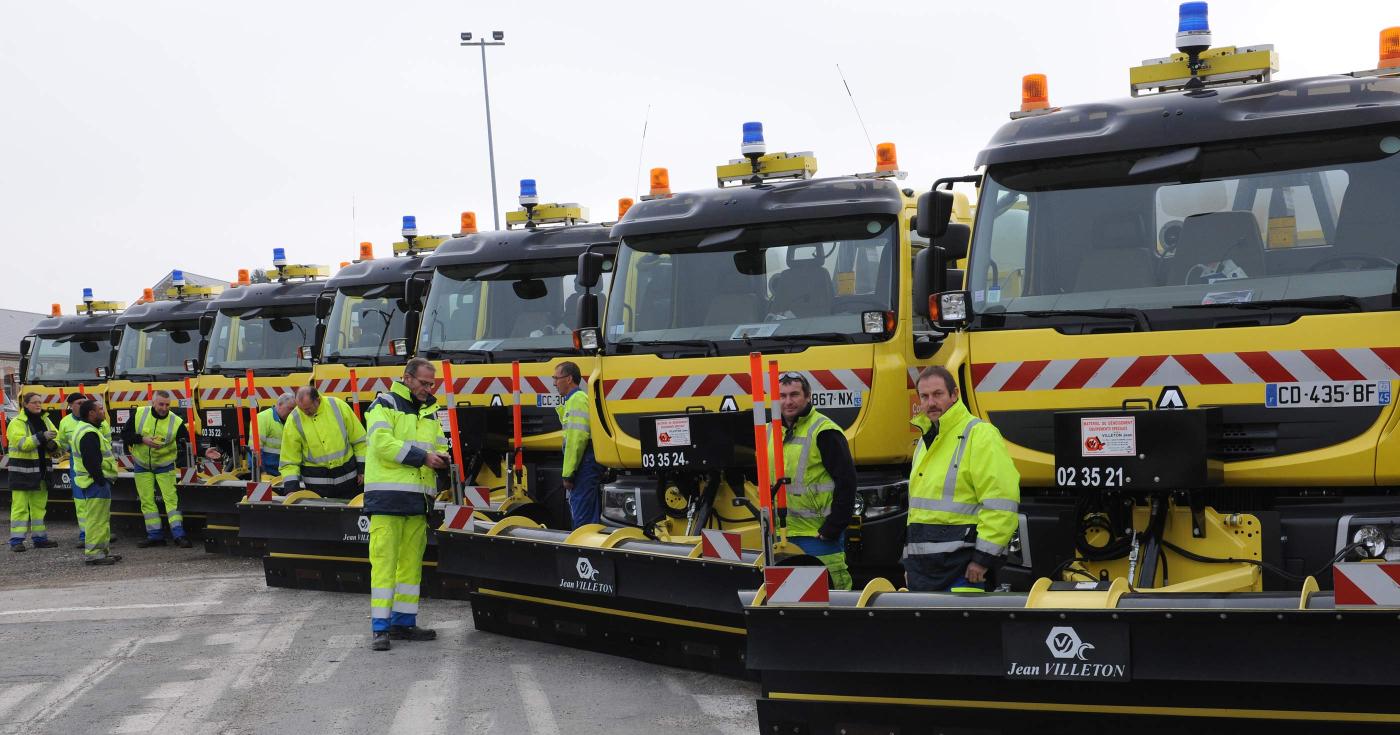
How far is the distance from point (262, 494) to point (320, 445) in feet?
2.19

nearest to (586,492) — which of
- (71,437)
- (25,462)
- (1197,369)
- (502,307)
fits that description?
(502,307)

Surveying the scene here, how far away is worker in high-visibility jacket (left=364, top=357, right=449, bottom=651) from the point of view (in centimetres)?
937

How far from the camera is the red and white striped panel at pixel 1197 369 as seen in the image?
18.9 feet

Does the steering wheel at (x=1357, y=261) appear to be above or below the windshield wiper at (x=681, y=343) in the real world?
above

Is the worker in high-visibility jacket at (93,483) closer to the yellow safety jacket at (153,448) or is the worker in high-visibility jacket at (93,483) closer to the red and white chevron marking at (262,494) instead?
the yellow safety jacket at (153,448)

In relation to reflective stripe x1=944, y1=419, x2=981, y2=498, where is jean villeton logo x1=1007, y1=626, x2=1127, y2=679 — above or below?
below

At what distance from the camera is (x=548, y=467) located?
442 inches

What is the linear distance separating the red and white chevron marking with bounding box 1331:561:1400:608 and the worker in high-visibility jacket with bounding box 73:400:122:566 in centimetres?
1323

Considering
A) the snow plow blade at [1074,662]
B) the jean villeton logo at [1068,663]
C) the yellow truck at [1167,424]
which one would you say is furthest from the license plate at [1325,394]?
the jean villeton logo at [1068,663]

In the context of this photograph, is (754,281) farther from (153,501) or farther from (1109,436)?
(153,501)

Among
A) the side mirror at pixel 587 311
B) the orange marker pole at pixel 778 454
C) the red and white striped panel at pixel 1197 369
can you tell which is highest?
the side mirror at pixel 587 311

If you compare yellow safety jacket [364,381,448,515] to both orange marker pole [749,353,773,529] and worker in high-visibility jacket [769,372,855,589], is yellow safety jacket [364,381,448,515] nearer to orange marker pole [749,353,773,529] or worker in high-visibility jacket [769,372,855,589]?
worker in high-visibility jacket [769,372,855,589]

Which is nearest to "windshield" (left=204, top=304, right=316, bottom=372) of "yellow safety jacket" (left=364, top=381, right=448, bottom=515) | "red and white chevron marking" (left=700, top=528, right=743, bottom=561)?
"yellow safety jacket" (left=364, top=381, right=448, bottom=515)

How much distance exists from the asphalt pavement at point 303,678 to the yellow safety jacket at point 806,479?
964mm
